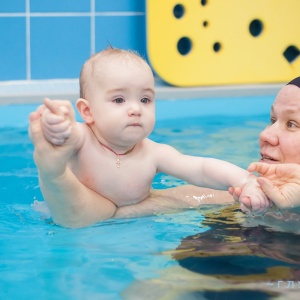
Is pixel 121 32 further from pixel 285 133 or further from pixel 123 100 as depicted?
pixel 285 133

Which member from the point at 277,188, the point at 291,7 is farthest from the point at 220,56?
the point at 277,188

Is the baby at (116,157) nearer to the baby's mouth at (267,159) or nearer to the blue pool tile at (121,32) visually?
the baby's mouth at (267,159)

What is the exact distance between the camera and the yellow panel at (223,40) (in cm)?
470

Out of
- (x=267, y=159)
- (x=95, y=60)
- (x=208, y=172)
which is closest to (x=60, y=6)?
(x=95, y=60)

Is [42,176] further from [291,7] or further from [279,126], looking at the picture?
[291,7]

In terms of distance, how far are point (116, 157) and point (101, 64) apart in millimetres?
292

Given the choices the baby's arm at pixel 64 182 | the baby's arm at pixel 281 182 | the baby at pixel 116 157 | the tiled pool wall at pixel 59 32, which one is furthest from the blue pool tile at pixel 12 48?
the baby's arm at pixel 281 182

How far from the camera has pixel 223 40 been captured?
4.90 meters

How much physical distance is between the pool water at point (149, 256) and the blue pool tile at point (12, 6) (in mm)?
2045

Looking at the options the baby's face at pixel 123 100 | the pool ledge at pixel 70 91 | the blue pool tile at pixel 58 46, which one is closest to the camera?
the baby's face at pixel 123 100

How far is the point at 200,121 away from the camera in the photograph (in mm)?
4355

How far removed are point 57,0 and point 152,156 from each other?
8.55 ft

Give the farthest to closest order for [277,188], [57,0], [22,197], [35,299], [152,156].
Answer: [57,0] → [22,197] → [152,156] → [277,188] → [35,299]

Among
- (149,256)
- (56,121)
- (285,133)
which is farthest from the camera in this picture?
(285,133)
